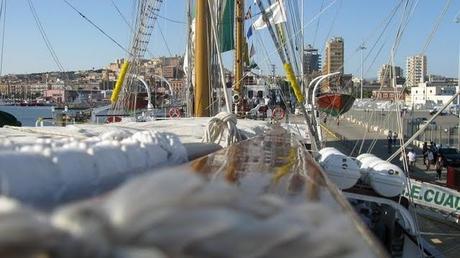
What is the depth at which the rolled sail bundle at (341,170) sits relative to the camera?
6711 millimetres

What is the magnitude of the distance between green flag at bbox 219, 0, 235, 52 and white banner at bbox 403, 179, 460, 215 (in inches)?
229

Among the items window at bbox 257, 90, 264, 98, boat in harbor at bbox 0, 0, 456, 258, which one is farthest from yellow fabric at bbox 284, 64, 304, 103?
window at bbox 257, 90, 264, 98

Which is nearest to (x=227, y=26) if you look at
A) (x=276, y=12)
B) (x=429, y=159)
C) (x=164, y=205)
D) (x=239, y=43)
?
(x=276, y=12)

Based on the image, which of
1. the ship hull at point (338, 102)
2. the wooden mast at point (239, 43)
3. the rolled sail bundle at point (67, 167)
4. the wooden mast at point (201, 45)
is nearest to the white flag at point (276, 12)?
the wooden mast at point (201, 45)

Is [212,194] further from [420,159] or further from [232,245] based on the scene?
[420,159]

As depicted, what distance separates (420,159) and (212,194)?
24998 millimetres

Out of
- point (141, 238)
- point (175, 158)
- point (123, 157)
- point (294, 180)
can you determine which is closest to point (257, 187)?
point (294, 180)

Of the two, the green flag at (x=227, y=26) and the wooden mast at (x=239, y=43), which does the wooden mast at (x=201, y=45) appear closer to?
the green flag at (x=227, y=26)

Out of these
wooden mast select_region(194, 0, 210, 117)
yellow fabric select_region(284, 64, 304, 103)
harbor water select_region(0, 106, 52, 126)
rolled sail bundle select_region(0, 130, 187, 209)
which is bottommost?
harbor water select_region(0, 106, 52, 126)

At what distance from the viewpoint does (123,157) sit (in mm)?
2225

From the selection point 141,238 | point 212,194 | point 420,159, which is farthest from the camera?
point 420,159

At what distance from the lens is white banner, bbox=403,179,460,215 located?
11688mm

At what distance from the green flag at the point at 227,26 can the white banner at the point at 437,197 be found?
5816 millimetres

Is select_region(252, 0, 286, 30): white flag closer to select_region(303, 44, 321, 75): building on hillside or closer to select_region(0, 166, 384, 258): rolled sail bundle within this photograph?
select_region(303, 44, 321, 75): building on hillside
